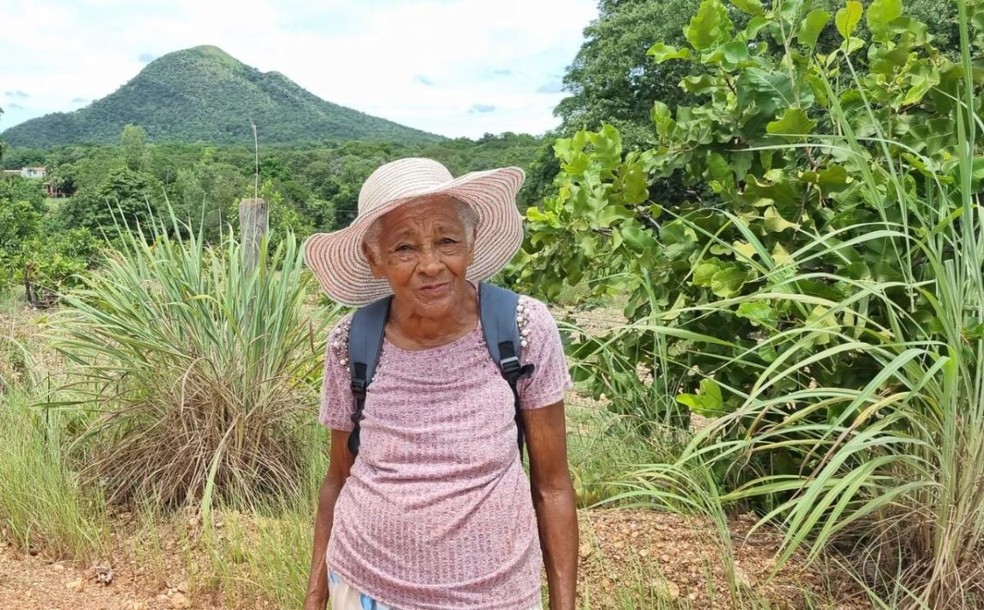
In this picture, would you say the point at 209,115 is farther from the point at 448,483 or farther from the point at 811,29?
the point at 448,483

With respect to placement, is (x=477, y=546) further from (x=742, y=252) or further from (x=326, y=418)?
(x=742, y=252)

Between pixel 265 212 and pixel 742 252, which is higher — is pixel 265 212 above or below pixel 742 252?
above

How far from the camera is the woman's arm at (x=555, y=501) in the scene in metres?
1.40

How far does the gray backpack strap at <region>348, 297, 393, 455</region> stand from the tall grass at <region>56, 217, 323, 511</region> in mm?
2034

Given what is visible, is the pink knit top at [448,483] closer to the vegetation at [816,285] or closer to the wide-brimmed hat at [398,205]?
the wide-brimmed hat at [398,205]

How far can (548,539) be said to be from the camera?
143cm

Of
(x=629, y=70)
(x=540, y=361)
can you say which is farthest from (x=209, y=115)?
(x=540, y=361)

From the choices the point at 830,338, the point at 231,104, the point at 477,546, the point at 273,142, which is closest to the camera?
the point at 477,546

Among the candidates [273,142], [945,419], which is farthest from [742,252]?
[273,142]

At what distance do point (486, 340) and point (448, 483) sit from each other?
0.87 ft

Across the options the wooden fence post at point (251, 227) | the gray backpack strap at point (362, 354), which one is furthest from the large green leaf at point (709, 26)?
the wooden fence post at point (251, 227)

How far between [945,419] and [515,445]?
1064mm

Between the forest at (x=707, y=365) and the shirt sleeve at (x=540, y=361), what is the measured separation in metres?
0.49

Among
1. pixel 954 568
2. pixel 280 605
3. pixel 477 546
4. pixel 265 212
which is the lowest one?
pixel 280 605
